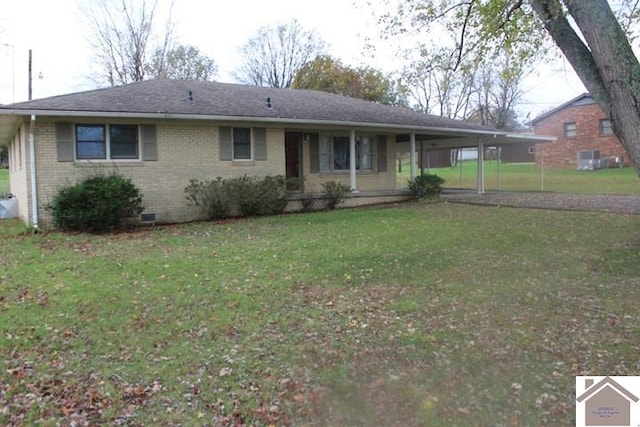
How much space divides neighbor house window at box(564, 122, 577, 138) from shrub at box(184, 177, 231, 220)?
32088 millimetres

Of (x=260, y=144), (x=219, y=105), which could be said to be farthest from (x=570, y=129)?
(x=219, y=105)

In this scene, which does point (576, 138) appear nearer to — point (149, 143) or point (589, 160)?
point (589, 160)

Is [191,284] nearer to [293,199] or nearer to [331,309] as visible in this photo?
[331,309]

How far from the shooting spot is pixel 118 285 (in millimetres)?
6320

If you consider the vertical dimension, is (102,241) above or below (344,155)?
below

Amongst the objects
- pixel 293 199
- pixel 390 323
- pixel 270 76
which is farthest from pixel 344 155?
pixel 270 76

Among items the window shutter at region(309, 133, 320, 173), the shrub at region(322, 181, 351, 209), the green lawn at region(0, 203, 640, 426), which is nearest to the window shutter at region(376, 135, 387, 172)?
the window shutter at region(309, 133, 320, 173)

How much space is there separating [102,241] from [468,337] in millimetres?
8122

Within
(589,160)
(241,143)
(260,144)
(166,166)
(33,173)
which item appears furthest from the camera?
(589,160)

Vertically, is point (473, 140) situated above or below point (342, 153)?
above

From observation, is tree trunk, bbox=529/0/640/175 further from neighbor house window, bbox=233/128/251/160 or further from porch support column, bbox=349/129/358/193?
porch support column, bbox=349/129/358/193

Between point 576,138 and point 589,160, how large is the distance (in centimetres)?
236

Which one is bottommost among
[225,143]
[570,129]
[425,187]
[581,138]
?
[425,187]

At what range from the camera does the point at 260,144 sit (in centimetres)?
1441
